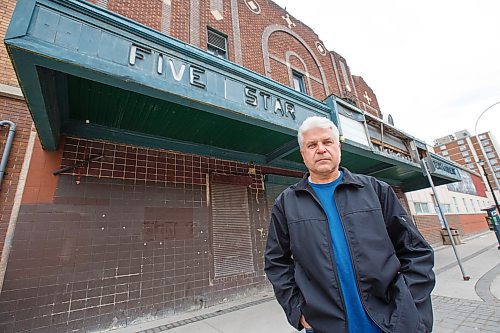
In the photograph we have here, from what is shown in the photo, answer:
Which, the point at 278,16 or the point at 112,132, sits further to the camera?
the point at 278,16

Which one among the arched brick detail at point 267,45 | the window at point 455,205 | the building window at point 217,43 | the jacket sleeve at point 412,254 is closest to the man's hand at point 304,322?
the jacket sleeve at point 412,254

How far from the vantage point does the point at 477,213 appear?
2338 cm

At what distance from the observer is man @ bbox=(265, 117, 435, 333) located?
4.51 feet

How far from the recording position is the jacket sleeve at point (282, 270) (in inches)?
62.8

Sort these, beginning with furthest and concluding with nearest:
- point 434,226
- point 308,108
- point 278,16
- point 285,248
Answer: point 434,226
point 278,16
point 308,108
point 285,248

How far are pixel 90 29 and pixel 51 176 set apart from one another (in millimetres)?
2883

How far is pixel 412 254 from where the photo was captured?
4.92ft

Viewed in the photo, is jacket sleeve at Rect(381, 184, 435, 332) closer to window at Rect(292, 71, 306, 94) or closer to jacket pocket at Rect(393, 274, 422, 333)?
jacket pocket at Rect(393, 274, 422, 333)

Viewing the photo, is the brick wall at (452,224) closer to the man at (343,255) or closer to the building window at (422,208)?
the building window at (422,208)

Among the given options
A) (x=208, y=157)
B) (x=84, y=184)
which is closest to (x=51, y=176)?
(x=84, y=184)

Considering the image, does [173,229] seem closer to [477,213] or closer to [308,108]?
[308,108]

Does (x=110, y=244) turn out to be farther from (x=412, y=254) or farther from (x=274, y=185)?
(x=412, y=254)

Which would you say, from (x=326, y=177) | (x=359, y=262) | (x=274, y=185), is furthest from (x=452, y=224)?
(x=359, y=262)

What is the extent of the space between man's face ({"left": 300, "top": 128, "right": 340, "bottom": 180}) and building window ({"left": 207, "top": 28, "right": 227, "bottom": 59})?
24.0ft
